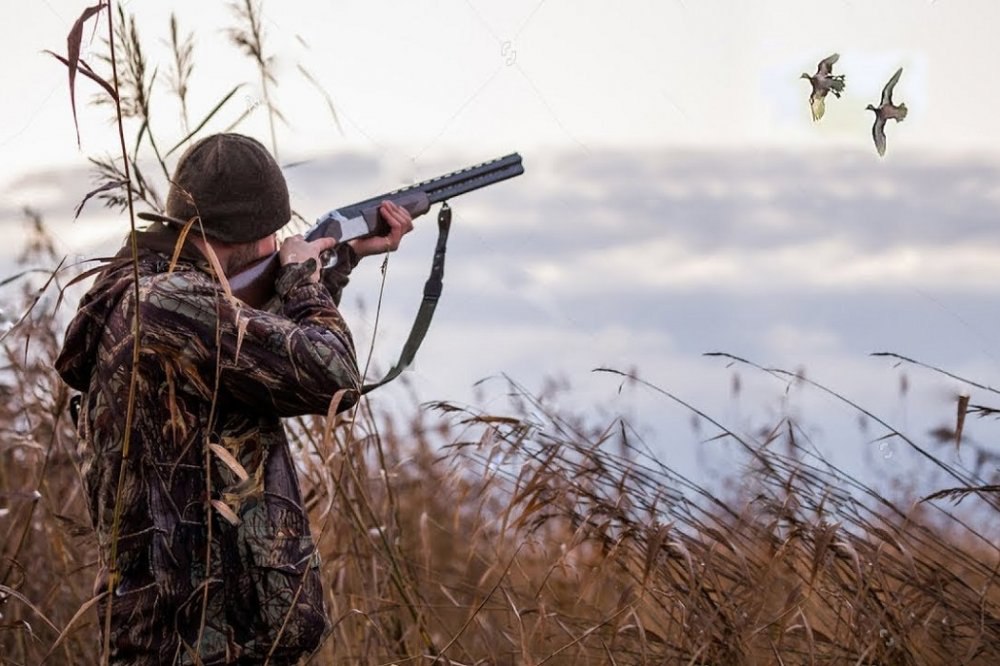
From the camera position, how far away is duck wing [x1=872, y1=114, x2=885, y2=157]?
7.52 feet

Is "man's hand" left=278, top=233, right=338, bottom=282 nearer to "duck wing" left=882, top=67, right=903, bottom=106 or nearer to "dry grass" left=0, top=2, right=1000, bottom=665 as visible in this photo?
"dry grass" left=0, top=2, right=1000, bottom=665

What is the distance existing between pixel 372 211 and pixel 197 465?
3.35 feet

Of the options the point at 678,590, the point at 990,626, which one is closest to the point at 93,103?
the point at 678,590

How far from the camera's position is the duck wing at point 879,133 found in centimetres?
229

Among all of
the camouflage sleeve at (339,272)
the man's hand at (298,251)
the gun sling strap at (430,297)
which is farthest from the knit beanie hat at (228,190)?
the gun sling strap at (430,297)

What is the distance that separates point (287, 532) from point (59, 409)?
61cm

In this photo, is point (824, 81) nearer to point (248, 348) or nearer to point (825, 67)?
point (825, 67)

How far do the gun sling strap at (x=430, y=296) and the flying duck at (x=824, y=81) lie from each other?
1272mm

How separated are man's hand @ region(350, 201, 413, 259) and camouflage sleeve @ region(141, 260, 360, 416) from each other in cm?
68

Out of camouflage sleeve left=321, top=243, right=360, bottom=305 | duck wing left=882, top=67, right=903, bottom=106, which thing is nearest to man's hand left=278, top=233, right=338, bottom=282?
camouflage sleeve left=321, top=243, right=360, bottom=305

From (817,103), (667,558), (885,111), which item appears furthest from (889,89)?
(667,558)

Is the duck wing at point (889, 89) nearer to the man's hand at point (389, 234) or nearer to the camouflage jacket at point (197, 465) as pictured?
the camouflage jacket at point (197, 465)

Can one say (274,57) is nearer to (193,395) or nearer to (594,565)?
(193,395)

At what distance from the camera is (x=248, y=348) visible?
246 centimetres
